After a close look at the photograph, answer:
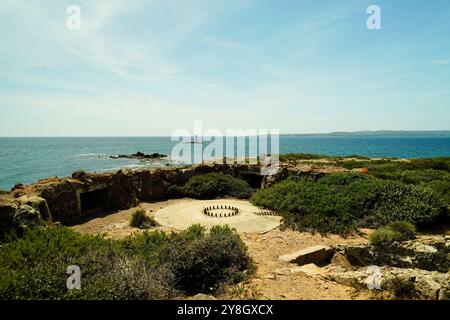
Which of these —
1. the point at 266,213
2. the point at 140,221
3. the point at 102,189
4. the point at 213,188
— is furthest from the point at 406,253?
the point at 102,189

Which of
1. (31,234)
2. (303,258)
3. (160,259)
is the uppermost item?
(31,234)

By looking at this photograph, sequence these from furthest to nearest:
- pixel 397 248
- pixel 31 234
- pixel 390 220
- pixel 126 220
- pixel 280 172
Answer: pixel 280 172
pixel 126 220
pixel 390 220
pixel 397 248
pixel 31 234

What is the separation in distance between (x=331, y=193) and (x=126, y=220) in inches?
442

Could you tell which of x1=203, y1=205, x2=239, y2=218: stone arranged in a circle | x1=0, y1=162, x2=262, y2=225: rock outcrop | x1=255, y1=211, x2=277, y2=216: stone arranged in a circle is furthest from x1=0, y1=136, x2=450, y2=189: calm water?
x1=255, y1=211, x2=277, y2=216: stone arranged in a circle

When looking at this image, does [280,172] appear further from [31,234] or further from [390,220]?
[31,234]

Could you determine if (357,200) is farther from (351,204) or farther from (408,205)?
(408,205)

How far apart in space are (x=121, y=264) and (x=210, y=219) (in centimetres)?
756

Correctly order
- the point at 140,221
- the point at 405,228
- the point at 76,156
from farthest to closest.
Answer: the point at 76,156
the point at 140,221
the point at 405,228

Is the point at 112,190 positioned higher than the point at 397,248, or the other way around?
the point at 112,190

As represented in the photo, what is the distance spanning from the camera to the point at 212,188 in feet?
65.7

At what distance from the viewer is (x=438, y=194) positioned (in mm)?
14281

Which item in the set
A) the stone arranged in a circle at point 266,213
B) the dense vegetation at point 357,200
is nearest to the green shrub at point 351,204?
the dense vegetation at point 357,200
